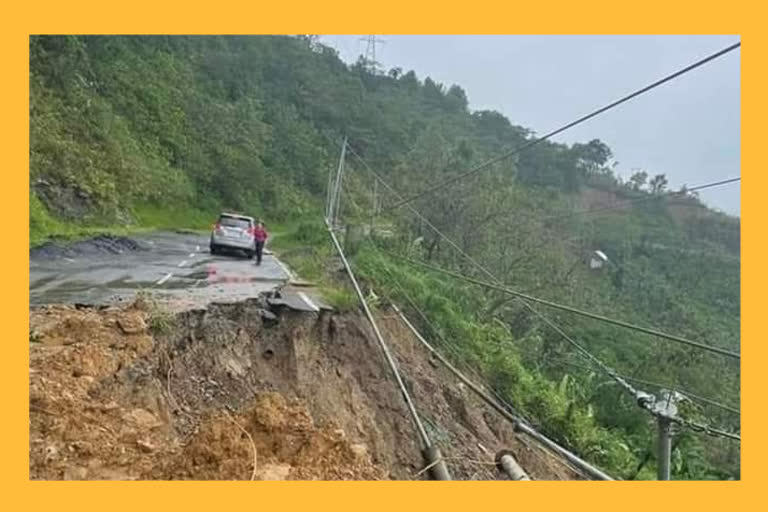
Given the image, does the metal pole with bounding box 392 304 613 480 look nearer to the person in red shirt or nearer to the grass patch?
the person in red shirt

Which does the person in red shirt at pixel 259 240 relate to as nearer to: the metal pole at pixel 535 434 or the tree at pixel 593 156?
the metal pole at pixel 535 434

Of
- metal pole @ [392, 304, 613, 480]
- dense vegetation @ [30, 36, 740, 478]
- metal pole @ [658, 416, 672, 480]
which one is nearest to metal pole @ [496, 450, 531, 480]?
metal pole @ [392, 304, 613, 480]

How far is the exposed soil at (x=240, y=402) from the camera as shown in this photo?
171 inches

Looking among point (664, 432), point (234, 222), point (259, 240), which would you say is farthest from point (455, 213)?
point (664, 432)

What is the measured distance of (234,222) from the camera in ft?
54.1

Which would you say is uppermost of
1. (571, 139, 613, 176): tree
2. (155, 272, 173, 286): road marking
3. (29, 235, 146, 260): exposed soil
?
(571, 139, 613, 176): tree

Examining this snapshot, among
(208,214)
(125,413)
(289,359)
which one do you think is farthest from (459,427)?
(208,214)

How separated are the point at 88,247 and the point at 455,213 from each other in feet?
33.3

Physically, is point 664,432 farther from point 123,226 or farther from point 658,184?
point 658,184

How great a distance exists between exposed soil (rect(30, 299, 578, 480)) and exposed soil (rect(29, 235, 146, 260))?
6.05m

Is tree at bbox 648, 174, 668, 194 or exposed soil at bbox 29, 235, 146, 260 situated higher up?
tree at bbox 648, 174, 668, 194

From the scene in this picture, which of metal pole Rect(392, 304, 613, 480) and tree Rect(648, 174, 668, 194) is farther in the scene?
tree Rect(648, 174, 668, 194)

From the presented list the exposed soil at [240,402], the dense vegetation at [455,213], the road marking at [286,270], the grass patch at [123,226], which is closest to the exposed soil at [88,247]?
the grass patch at [123,226]

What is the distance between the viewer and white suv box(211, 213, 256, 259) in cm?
1606
